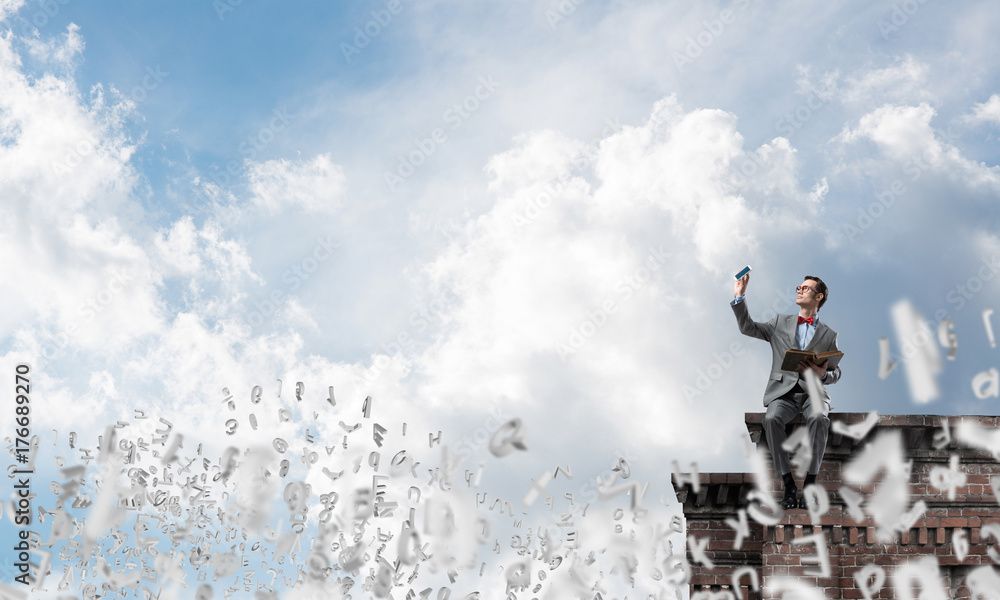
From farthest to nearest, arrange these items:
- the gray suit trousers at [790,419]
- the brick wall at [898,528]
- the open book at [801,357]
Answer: the brick wall at [898,528]
the gray suit trousers at [790,419]
the open book at [801,357]

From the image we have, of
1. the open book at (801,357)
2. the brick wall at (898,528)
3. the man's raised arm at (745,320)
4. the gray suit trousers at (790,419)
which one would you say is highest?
the man's raised arm at (745,320)

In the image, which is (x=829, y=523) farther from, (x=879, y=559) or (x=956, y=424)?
(x=956, y=424)

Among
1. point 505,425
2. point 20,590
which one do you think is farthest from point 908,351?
point 20,590

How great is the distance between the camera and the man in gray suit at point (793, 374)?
8.93m

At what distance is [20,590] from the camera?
8.59m

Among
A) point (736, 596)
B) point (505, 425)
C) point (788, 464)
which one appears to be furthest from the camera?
point (736, 596)

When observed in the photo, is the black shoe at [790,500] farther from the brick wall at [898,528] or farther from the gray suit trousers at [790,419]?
the gray suit trousers at [790,419]

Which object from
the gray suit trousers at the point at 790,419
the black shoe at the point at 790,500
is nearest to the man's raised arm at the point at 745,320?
the gray suit trousers at the point at 790,419

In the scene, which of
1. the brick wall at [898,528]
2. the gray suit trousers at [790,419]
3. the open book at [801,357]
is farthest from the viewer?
the brick wall at [898,528]

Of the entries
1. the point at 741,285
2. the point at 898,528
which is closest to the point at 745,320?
the point at 741,285

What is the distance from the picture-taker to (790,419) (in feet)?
29.5

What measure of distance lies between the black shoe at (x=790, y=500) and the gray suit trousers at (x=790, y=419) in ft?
1.11

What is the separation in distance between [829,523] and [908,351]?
2.05 m

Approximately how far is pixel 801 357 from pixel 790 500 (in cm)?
162
